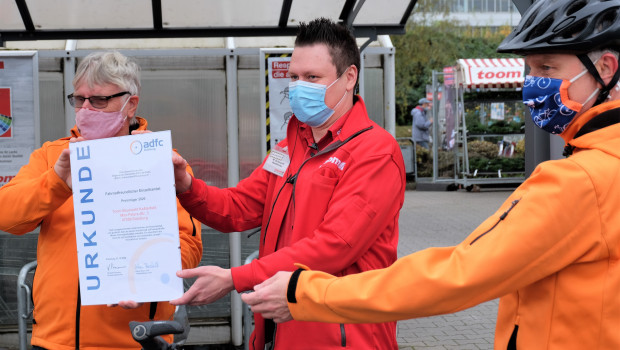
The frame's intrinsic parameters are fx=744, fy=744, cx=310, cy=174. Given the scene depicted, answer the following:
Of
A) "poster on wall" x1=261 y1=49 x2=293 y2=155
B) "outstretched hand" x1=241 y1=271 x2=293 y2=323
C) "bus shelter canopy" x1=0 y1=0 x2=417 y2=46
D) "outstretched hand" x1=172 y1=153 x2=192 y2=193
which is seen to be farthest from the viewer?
"poster on wall" x1=261 y1=49 x2=293 y2=155

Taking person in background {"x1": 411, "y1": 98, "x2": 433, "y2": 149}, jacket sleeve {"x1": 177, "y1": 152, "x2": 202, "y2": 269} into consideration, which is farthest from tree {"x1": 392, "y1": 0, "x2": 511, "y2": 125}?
jacket sleeve {"x1": 177, "y1": 152, "x2": 202, "y2": 269}

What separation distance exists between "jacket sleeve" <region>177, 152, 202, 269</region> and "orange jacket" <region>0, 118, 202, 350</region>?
0.21m

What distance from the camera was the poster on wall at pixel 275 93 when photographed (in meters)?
6.02

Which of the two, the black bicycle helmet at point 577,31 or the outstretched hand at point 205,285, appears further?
the outstretched hand at point 205,285

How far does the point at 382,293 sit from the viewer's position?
6.39ft

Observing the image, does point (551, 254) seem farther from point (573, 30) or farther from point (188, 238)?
point (188, 238)

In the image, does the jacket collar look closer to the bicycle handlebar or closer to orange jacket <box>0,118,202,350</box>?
the bicycle handlebar

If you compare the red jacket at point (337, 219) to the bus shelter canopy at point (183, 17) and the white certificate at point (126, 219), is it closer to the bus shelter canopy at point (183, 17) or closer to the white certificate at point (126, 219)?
the white certificate at point (126, 219)

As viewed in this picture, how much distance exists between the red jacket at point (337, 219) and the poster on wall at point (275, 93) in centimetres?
307

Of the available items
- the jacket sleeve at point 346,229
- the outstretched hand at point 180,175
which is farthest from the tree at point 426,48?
the jacket sleeve at point 346,229

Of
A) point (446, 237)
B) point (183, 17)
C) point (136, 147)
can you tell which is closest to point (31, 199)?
point (136, 147)

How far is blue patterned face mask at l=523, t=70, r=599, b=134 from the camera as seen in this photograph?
2.09 metres

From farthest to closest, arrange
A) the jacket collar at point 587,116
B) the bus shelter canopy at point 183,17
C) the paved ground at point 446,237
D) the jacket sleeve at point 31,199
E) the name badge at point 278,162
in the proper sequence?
the paved ground at point 446,237 < the bus shelter canopy at point 183,17 < the name badge at point 278,162 < the jacket sleeve at point 31,199 < the jacket collar at point 587,116

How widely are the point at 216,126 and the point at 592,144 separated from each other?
472 cm
